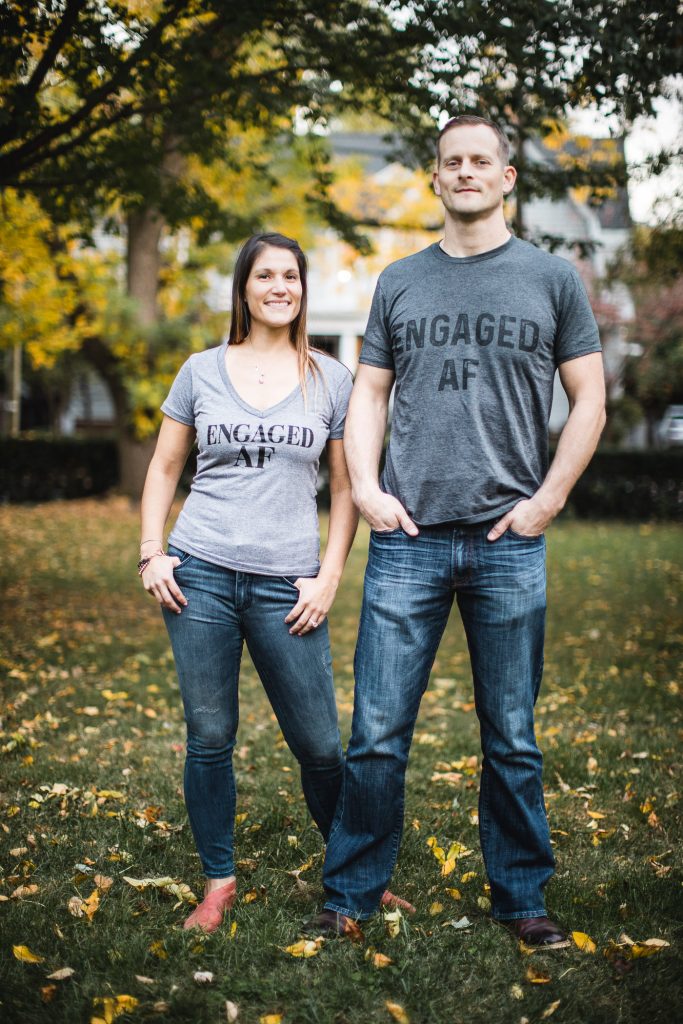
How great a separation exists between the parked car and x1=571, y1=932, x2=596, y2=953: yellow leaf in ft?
90.4

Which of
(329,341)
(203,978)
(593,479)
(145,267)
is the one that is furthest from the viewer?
(329,341)

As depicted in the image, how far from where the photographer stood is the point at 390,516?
2838mm

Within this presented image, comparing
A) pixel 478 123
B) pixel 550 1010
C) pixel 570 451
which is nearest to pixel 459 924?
pixel 550 1010

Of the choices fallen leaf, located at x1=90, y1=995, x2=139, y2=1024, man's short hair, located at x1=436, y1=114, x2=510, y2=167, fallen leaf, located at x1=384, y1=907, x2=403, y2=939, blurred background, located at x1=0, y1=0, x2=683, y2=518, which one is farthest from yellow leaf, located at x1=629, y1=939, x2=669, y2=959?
blurred background, located at x1=0, y1=0, x2=683, y2=518

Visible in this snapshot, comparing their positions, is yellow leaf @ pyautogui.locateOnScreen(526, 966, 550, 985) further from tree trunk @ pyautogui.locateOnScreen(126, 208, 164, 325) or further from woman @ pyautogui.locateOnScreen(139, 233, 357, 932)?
tree trunk @ pyautogui.locateOnScreen(126, 208, 164, 325)

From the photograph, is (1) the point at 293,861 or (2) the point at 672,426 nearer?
(1) the point at 293,861

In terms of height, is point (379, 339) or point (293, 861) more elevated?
point (379, 339)

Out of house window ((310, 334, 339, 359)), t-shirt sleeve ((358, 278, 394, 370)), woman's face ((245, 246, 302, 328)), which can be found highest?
house window ((310, 334, 339, 359))

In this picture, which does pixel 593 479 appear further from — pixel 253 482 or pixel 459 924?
pixel 253 482

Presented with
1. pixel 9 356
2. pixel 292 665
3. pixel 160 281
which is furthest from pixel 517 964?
pixel 9 356

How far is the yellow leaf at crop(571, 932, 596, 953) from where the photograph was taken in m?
2.93

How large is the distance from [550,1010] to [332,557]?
146 centimetres

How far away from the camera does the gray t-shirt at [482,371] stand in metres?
2.77

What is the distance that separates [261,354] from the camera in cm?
310
